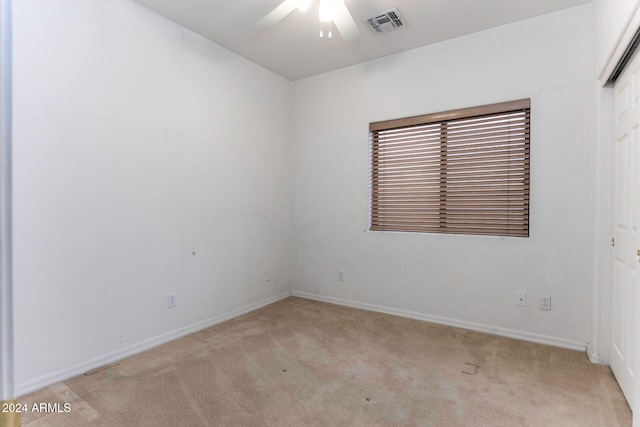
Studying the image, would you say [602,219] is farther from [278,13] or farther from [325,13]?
[278,13]

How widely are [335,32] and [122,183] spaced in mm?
2197

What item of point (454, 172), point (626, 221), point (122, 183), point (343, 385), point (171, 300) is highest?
point (454, 172)

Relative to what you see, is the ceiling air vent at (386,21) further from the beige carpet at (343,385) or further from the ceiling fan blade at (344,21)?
the beige carpet at (343,385)

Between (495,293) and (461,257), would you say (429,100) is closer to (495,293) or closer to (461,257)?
(461,257)

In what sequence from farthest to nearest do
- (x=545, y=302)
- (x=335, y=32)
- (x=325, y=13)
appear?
(x=335, y=32) < (x=545, y=302) < (x=325, y=13)

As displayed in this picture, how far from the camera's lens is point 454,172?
3.20 metres

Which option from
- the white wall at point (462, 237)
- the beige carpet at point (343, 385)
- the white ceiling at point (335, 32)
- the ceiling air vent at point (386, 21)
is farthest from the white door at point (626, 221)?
the ceiling air vent at point (386, 21)

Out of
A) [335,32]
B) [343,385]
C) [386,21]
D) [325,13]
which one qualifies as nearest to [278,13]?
[325,13]

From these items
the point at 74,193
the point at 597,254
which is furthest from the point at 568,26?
the point at 74,193

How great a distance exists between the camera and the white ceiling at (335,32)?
2605mm

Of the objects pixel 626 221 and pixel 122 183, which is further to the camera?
pixel 122 183

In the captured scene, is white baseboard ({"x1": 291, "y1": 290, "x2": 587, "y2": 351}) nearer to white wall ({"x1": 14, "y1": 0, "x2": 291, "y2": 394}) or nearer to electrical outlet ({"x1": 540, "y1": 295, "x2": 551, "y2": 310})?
electrical outlet ({"x1": 540, "y1": 295, "x2": 551, "y2": 310})

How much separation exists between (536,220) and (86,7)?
3723 millimetres

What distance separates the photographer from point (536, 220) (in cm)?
279
